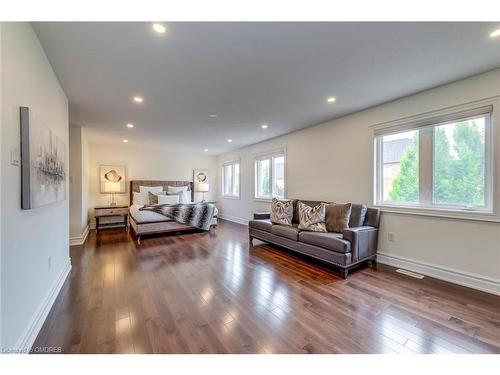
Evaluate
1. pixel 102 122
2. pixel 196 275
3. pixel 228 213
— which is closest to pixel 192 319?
pixel 196 275

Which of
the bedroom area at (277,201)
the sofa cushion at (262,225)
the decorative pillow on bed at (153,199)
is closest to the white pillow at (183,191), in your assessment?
the decorative pillow on bed at (153,199)

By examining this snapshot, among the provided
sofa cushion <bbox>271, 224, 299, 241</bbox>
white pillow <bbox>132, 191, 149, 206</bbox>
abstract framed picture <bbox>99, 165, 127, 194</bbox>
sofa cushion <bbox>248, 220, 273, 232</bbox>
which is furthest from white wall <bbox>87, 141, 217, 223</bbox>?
sofa cushion <bbox>271, 224, 299, 241</bbox>

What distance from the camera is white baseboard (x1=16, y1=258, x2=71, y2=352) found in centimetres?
143

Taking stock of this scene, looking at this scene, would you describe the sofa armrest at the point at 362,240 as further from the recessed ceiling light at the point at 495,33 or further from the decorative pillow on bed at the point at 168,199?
the decorative pillow on bed at the point at 168,199

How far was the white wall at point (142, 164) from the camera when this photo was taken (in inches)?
231

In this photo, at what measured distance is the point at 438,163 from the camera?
2.69 m

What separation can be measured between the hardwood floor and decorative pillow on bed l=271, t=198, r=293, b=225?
902 mm

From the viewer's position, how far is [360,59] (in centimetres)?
204

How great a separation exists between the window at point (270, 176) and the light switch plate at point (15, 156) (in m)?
4.35

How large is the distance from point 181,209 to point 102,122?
2362mm

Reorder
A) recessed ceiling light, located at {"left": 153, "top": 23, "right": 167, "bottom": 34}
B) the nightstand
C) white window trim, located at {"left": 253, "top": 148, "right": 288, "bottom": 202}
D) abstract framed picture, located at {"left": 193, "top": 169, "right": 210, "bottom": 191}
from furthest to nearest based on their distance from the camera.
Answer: abstract framed picture, located at {"left": 193, "top": 169, "right": 210, "bottom": 191} < the nightstand < white window trim, located at {"left": 253, "top": 148, "right": 288, "bottom": 202} < recessed ceiling light, located at {"left": 153, "top": 23, "right": 167, "bottom": 34}

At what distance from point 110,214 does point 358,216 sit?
5.74 meters

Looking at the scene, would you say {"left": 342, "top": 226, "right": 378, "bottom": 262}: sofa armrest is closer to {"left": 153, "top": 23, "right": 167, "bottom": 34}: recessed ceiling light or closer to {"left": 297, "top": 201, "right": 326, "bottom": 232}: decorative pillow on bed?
{"left": 297, "top": 201, "right": 326, "bottom": 232}: decorative pillow on bed

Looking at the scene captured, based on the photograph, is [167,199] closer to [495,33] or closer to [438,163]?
[438,163]
